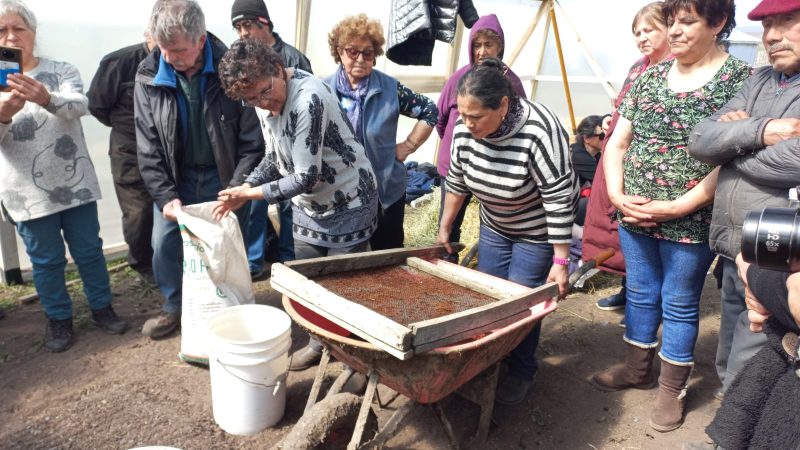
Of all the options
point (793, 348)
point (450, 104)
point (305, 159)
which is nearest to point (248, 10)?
point (450, 104)

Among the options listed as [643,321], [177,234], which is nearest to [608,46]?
[643,321]

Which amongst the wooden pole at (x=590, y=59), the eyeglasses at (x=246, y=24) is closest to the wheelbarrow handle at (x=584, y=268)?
the eyeglasses at (x=246, y=24)

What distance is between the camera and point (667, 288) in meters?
2.56

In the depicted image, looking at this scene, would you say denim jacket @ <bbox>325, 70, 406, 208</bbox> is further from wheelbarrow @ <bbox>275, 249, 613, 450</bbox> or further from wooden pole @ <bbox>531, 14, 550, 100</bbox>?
wooden pole @ <bbox>531, 14, 550, 100</bbox>

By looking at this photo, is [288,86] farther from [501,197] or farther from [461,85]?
[501,197]

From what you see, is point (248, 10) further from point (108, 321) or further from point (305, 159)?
point (108, 321)

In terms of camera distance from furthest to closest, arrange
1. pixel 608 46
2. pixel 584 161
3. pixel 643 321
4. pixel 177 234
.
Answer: pixel 608 46, pixel 584 161, pixel 177 234, pixel 643 321

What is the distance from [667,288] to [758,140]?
817 millimetres

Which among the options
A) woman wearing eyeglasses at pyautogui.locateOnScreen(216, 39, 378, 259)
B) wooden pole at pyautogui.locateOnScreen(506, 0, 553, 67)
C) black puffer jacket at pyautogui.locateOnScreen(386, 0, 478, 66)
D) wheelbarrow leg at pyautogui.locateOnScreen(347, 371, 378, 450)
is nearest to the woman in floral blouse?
woman wearing eyeglasses at pyautogui.locateOnScreen(216, 39, 378, 259)

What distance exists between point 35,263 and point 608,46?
7.03m

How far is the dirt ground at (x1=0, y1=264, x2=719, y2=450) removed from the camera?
103 inches

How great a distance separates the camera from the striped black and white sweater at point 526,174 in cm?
241

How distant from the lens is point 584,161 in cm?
465

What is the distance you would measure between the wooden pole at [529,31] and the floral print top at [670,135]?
17.0ft
